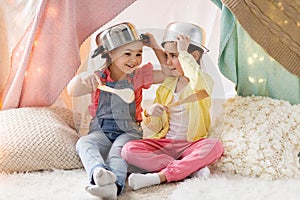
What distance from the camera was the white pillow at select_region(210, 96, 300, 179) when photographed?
1525 mm

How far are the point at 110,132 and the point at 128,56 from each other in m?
0.25

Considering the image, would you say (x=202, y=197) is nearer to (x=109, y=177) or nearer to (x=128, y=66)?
(x=109, y=177)

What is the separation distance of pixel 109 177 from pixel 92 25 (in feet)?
2.15

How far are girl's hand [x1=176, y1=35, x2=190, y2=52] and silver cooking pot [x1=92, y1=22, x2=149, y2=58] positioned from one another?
0.10 m

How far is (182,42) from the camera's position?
1548 mm

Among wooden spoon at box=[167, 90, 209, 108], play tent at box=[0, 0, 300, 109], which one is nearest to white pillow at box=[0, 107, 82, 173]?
play tent at box=[0, 0, 300, 109]

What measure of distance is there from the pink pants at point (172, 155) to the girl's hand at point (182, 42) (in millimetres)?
280

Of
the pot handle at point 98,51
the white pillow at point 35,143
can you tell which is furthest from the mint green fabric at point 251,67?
the white pillow at point 35,143

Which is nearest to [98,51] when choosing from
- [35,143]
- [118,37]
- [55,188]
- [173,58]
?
[118,37]

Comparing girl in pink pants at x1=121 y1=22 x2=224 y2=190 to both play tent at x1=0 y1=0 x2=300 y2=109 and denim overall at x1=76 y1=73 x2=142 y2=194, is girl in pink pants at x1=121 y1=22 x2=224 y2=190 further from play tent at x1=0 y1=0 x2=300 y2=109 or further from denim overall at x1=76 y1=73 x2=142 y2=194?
play tent at x1=0 y1=0 x2=300 y2=109

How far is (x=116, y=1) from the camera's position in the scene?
177 cm

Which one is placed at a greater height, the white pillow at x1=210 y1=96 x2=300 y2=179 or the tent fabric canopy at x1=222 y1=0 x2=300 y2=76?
the tent fabric canopy at x1=222 y1=0 x2=300 y2=76

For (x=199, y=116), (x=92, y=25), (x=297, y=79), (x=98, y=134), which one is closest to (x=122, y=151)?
(x=98, y=134)

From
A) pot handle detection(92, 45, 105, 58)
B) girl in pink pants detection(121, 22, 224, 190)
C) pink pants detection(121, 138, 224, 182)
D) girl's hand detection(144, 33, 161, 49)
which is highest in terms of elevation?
girl's hand detection(144, 33, 161, 49)
